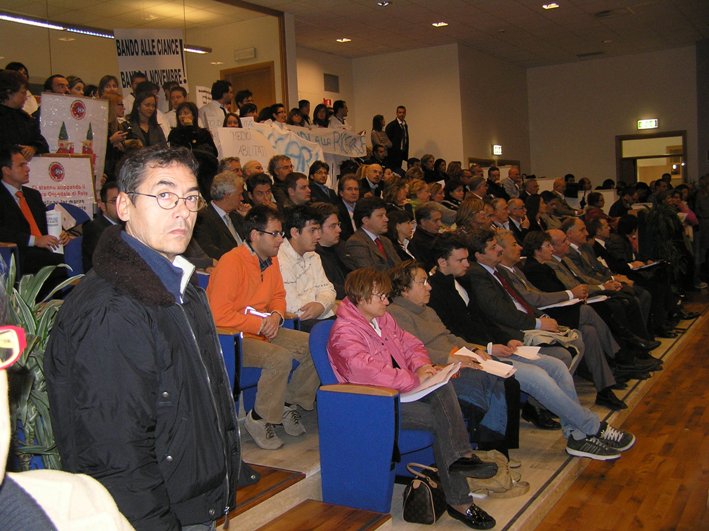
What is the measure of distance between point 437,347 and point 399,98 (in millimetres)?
10701

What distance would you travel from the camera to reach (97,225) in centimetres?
427

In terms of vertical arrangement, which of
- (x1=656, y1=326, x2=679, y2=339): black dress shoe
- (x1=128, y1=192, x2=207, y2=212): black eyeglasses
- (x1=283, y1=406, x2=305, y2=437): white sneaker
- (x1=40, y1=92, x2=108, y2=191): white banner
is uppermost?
(x1=40, y1=92, x2=108, y2=191): white banner

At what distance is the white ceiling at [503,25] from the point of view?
10.7 meters

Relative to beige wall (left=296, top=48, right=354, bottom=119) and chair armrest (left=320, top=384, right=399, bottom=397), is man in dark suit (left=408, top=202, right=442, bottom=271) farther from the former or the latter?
beige wall (left=296, top=48, right=354, bottom=119)

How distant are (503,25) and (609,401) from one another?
29.2 ft

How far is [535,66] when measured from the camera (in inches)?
634

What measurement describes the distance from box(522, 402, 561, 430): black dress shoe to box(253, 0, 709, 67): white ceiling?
7.36 meters

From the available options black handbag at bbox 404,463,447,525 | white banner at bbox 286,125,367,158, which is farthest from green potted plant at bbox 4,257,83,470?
white banner at bbox 286,125,367,158

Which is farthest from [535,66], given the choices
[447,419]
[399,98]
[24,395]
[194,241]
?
[24,395]

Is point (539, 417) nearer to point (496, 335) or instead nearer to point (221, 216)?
point (496, 335)

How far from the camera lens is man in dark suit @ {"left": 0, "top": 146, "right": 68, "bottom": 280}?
412cm

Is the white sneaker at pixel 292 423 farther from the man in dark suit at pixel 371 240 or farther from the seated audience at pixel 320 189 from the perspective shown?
the seated audience at pixel 320 189

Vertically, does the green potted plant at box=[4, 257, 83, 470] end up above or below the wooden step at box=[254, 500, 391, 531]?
above

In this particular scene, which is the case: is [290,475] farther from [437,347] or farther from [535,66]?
[535,66]
